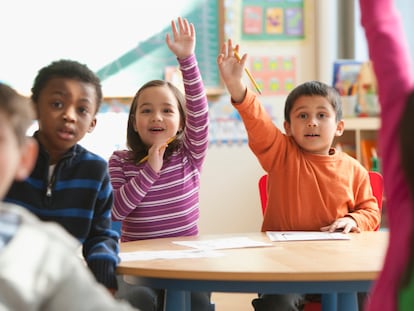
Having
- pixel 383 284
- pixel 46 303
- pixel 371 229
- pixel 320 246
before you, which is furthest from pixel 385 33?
pixel 371 229

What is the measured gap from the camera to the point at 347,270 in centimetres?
138

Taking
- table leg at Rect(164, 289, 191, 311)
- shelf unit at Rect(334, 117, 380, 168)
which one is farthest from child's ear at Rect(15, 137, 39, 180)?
shelf unit at Rect(334, 117, 380, 168)

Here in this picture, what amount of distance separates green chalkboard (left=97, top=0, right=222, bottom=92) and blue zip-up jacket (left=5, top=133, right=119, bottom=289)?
2.40m

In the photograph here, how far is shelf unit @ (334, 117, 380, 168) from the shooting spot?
3807 mm

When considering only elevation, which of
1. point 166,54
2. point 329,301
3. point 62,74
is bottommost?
point 329,301

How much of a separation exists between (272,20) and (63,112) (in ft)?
9.10

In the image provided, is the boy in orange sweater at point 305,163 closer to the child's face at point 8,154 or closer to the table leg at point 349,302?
the table leg at point 349,302

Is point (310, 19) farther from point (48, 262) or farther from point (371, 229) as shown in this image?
point (48, 262)

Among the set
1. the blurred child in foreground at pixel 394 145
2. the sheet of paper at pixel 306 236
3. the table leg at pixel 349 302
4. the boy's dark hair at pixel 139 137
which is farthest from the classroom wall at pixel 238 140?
the blurred child in foreground at pixel 394 145

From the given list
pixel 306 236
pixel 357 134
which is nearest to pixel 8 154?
A: pixel 306 236

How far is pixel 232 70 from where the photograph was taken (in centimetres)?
219

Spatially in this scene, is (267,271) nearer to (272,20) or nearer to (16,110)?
(16,110)

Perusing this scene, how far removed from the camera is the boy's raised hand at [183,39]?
7.27 ft

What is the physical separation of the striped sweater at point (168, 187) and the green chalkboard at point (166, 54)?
5.58 feet
